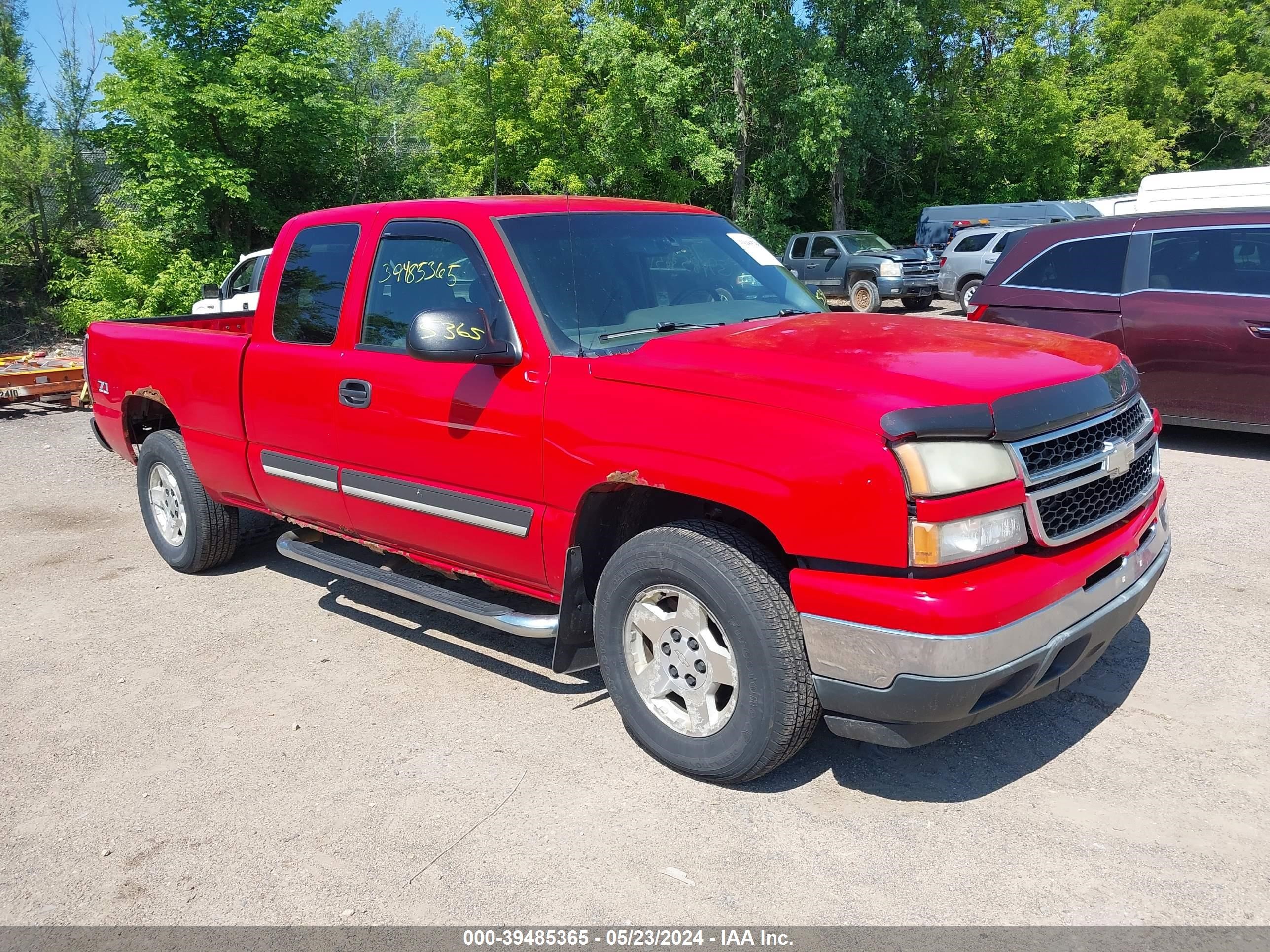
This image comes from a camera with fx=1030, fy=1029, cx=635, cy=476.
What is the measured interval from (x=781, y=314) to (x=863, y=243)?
19977mm

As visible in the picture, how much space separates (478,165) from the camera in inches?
1085

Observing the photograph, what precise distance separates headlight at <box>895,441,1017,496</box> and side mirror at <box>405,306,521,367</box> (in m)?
1.59

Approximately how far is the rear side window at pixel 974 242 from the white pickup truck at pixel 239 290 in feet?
47.8

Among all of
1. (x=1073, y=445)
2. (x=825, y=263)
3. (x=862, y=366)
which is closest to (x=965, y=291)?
(x=825, y=263)

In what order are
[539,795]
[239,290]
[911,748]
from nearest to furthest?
[539,795]
[911,748]
[239,290]

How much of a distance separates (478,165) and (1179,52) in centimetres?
2423

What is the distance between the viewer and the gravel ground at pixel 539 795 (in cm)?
297

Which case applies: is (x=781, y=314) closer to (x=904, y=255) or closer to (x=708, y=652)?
(x=708, y=652)

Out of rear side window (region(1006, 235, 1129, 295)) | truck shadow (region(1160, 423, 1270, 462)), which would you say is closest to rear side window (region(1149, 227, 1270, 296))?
rear side window (region(1006, 235, 1129, 295))

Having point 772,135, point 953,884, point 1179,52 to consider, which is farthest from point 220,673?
point 1179,52

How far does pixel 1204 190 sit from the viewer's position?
640 inches

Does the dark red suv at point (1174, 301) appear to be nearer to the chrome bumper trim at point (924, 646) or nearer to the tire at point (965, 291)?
the chrome bumper trim at point (924, 646)

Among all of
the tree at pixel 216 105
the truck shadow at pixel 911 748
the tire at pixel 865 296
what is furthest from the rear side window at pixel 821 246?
the truck shadow at pixel 911 748

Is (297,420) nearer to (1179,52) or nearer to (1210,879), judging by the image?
(1210,879)
